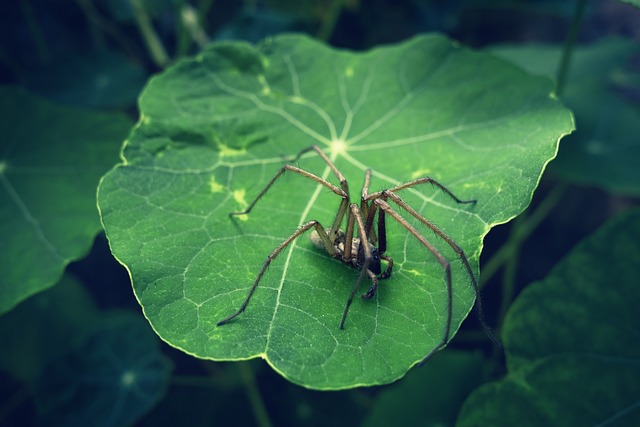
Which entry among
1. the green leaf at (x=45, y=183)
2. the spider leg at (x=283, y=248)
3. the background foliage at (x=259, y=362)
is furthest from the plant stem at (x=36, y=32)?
the spider leg at (x=283, y=248)

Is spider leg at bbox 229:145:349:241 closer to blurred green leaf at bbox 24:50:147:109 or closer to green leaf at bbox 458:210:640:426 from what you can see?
green leaf at bbox 458:210:640:426

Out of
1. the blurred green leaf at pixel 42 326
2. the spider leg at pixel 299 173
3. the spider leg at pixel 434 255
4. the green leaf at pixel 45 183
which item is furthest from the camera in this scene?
the blurred green leaf at pixel 42 326

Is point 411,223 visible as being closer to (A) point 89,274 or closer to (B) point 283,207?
(B) point 283,207

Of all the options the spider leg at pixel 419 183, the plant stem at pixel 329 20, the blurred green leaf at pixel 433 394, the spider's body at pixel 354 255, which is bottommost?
the blurred green leaf at pixel 433 394

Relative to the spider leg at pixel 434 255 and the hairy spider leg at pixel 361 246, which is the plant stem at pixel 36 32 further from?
the spider leg at pixel 434 255

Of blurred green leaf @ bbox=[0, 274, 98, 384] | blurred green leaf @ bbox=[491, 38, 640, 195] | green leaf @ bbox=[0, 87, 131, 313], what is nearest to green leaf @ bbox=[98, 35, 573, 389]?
green leaf @ bbox=[0, 87, 131, 313]

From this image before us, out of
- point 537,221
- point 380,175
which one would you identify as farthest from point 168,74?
point 537,221
